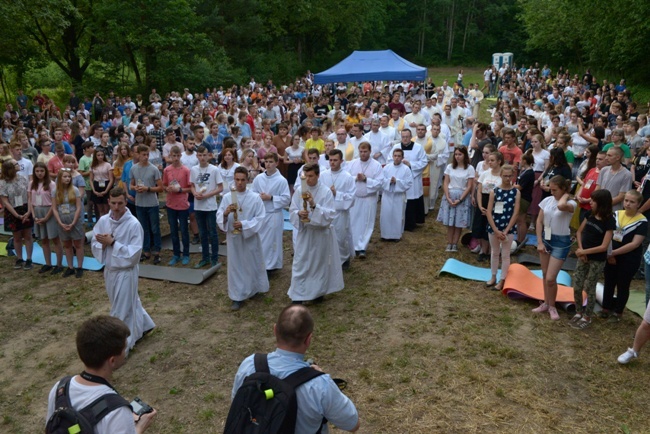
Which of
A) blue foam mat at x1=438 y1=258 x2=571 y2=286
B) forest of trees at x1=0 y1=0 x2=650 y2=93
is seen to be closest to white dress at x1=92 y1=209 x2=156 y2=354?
blue foam mat at x1=438 y1=258 x2=571 y2=286

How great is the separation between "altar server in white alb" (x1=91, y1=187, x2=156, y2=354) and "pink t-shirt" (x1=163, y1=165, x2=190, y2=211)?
2.71 meters

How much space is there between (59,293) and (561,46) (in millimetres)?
47006

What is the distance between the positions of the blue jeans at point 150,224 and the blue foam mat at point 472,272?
15.1 ft

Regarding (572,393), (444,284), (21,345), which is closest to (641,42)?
(444,284)

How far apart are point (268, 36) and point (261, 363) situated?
4208cm

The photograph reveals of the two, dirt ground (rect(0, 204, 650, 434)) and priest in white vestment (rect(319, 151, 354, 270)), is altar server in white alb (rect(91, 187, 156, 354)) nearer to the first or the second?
dirt ground (rect(0, 204, 650, 434))

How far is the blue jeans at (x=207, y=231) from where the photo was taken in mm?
9375

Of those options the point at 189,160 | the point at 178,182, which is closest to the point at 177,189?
the point at 178,182


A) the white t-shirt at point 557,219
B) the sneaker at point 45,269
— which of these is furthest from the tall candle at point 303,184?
the sneaker at point 45,269

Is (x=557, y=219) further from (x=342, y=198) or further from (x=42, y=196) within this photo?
(x=42, y=196)

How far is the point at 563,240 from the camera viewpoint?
705 cm

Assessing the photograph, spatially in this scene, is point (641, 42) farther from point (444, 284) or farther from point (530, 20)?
point (444, 284)

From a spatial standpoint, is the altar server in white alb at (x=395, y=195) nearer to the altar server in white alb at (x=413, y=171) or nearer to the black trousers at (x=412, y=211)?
the altar server in white alb at (x=413, y=171)

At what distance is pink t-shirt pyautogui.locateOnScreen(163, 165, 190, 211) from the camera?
31.0 ft
